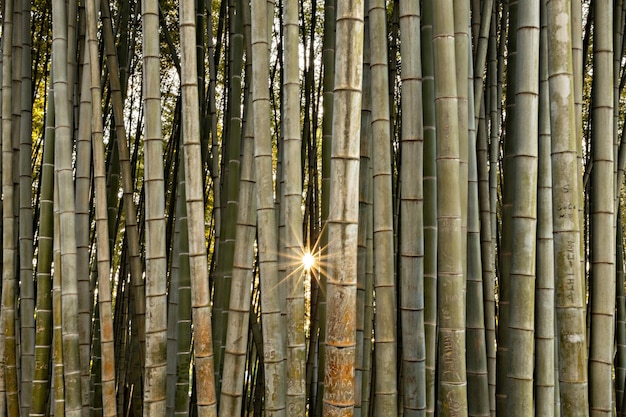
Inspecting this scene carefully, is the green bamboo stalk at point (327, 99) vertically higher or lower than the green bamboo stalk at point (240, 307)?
higher

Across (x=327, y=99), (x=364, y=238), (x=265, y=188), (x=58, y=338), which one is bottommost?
(x=58, y=338)

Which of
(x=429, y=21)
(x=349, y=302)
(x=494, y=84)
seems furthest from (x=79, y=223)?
(x=494, y=84)

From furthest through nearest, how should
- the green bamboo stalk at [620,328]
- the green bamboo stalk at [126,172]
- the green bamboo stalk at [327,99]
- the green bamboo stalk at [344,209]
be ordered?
the green bamboo stalk at [620,328] → the green bamboo stalk at [126,172] → the green bamboo stalk at [327,99] → the green bamboo stalk at [344,209]

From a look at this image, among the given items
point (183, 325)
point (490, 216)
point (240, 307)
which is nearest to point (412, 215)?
point (240, 307)

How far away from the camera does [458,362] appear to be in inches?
46.4

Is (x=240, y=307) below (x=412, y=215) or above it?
below

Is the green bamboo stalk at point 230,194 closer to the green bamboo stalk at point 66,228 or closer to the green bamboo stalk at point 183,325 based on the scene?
the green bamboo stalk at point 183,325

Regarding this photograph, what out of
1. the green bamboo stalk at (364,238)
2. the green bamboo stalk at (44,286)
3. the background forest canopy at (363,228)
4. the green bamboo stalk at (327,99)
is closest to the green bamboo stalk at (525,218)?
the background forest canopy at (363,228)

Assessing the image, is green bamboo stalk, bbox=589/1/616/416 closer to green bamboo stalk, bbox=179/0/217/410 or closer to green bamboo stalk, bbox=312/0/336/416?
green bamboo stalk, bbox=312/0/336/416

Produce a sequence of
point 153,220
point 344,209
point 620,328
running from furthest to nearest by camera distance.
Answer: point 620,328 < point 153,220 < point 344,209

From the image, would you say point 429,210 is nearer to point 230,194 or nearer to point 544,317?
point 544,317

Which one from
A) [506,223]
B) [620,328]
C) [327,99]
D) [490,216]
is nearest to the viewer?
[506,223]

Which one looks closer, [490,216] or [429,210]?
[429,210]

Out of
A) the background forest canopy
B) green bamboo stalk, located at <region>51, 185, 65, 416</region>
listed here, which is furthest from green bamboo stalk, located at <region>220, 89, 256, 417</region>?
green bamboo stalk, located at <region>51, 185, 65, 416</region>
